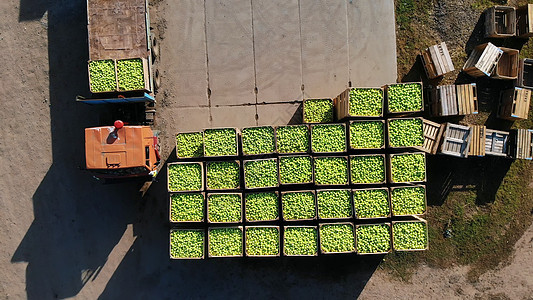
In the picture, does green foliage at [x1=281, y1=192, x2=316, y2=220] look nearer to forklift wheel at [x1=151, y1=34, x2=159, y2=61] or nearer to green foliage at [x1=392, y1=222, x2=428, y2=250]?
green foliage at [x1=392, y1=222, x2=428, y2=250]

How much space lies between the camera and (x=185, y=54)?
43.5 ft

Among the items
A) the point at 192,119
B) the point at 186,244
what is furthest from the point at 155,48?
the point at 186,244

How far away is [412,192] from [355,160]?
7.65 feet

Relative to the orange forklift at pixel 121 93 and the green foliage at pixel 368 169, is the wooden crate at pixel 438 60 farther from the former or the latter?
the orange forklift at pixel 121 93

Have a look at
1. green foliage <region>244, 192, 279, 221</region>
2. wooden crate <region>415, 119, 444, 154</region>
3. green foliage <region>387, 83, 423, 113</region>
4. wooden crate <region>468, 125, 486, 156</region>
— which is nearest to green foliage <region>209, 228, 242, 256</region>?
green foliage <region>244, 192, 279, 221</region>

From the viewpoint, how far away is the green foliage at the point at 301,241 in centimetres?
1146

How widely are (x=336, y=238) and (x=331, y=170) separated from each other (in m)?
2.40

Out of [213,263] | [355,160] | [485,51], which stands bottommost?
[213,263]

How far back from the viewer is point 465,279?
1284 centimetres

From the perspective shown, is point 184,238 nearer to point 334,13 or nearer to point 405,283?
point 405,283

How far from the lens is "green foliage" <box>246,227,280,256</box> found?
37.8 ft

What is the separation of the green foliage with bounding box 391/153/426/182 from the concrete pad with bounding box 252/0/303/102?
453 cm

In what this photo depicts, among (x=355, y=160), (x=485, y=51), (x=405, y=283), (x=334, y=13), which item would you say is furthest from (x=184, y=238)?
(x=485, y=51)

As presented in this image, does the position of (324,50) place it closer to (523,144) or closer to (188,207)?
(188,207)
